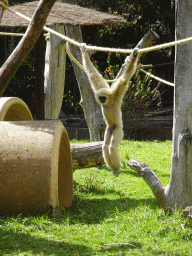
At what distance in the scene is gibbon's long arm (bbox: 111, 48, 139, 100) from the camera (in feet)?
11.9

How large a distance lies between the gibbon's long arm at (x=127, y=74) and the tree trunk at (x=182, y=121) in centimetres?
73

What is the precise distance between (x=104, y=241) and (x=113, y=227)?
0.34m

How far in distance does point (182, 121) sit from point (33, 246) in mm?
2194

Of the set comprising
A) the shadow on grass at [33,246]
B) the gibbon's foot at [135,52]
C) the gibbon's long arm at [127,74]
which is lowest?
the shadow on grass at [33,246]

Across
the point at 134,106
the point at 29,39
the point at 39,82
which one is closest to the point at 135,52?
the point at 29,39

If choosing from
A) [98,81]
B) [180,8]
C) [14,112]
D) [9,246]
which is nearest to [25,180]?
[9,246]

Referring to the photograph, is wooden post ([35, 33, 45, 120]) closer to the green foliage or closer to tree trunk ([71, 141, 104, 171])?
tree trunk ([71, 141, 104, 171])

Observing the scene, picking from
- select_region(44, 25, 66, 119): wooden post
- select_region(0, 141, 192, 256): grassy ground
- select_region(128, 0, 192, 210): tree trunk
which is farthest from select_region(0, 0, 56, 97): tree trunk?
select_region(44, 25, 66, 119): wooden post

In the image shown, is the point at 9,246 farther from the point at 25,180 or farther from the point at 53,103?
the point at 53,103

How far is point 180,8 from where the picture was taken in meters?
4.07

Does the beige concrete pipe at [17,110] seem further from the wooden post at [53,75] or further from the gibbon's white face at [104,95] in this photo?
the gibbon's white face at [104,95]

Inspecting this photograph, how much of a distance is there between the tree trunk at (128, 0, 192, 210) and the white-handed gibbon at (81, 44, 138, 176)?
2.21 feet

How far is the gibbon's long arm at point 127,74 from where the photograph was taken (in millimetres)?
3639

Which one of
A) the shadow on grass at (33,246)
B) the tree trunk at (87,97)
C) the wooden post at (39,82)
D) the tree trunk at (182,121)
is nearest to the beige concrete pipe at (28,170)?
the shadow on grass at (33,246)
